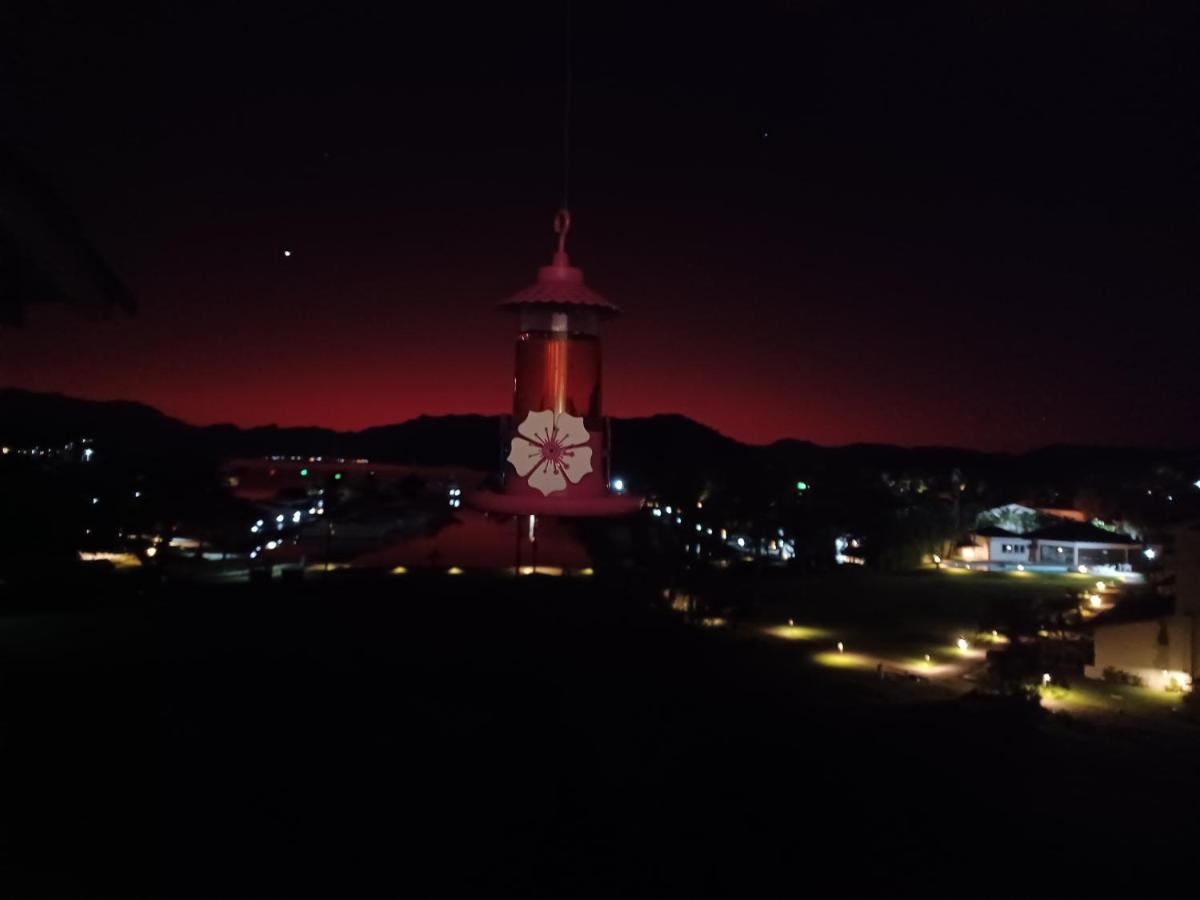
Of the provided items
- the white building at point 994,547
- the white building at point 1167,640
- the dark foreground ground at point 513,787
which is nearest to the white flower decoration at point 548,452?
the dark foreground ground at point 513,787

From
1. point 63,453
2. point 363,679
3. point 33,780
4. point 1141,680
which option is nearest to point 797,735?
point 363,679

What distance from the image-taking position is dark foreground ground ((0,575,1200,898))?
137 inches

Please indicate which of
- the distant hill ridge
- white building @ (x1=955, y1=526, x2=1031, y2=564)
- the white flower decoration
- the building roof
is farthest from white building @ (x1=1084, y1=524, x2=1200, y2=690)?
white building @ (x1=955, y1=526, x2=1031, y2=564)

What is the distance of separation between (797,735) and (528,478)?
406 cm

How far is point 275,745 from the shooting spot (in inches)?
182

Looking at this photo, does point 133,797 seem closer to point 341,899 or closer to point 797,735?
point 341,899

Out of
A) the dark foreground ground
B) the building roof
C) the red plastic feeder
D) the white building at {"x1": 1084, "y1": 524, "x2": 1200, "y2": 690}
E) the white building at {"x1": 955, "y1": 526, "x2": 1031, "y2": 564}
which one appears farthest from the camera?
the white building at {"x1": 955, "y1": 526, "x2": 1031, "y2": 564}

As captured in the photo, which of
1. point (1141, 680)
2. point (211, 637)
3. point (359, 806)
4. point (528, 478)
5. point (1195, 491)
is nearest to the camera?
point (528, 478)

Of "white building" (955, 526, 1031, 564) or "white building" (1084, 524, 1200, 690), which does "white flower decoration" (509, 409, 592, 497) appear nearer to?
"white building" (1084, 524, 1200, 690)

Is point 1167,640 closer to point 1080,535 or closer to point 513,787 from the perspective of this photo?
point 513,787

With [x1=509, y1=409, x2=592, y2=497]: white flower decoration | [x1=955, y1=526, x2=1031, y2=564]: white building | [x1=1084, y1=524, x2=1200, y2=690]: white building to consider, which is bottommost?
[x1=1084, y1=524, x2=1200, y2=690]: white building

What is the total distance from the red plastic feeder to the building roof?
3167 cm

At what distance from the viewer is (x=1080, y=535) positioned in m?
31.7

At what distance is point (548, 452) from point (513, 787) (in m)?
2.11
